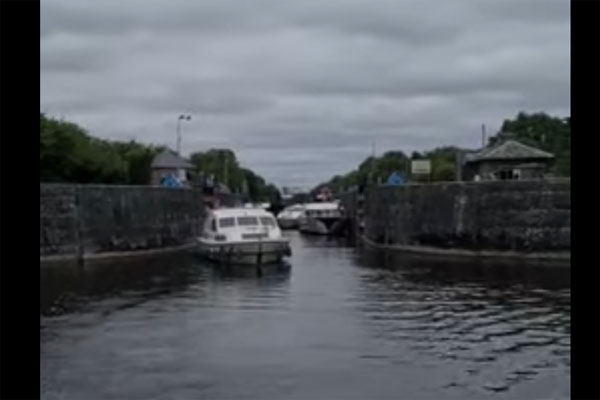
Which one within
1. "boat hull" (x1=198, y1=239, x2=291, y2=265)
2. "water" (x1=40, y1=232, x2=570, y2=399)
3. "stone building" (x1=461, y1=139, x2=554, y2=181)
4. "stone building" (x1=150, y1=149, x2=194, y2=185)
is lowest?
"water" (x1=40, y1=232, x2=570, y2=399)

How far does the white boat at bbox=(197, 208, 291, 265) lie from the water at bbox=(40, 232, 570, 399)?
5.91 metres

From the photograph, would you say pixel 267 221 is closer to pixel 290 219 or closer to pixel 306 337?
pixel 306 337

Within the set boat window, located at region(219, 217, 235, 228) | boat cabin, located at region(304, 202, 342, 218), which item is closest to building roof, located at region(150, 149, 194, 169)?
boat cabin, located at region(304, 202, 342, 218)

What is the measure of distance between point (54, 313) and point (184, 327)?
13.6 ft

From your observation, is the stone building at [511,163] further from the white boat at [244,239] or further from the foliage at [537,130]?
the foliage at [537,130]

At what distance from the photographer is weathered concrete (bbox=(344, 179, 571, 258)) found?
136 ft

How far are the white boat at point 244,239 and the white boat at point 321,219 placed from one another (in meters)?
35.4

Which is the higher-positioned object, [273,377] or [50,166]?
[50,166]

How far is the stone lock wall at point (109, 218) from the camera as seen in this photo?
42.9m

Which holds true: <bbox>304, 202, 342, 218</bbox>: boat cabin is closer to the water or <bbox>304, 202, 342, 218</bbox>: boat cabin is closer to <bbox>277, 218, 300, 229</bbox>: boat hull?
<bbox>277, 218, 300, 229</bbox>: boat hull

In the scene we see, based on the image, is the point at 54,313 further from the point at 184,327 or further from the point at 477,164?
the point at 477,164

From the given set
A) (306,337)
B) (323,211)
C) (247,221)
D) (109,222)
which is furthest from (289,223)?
(306,337)

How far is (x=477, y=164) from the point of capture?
208 ft
